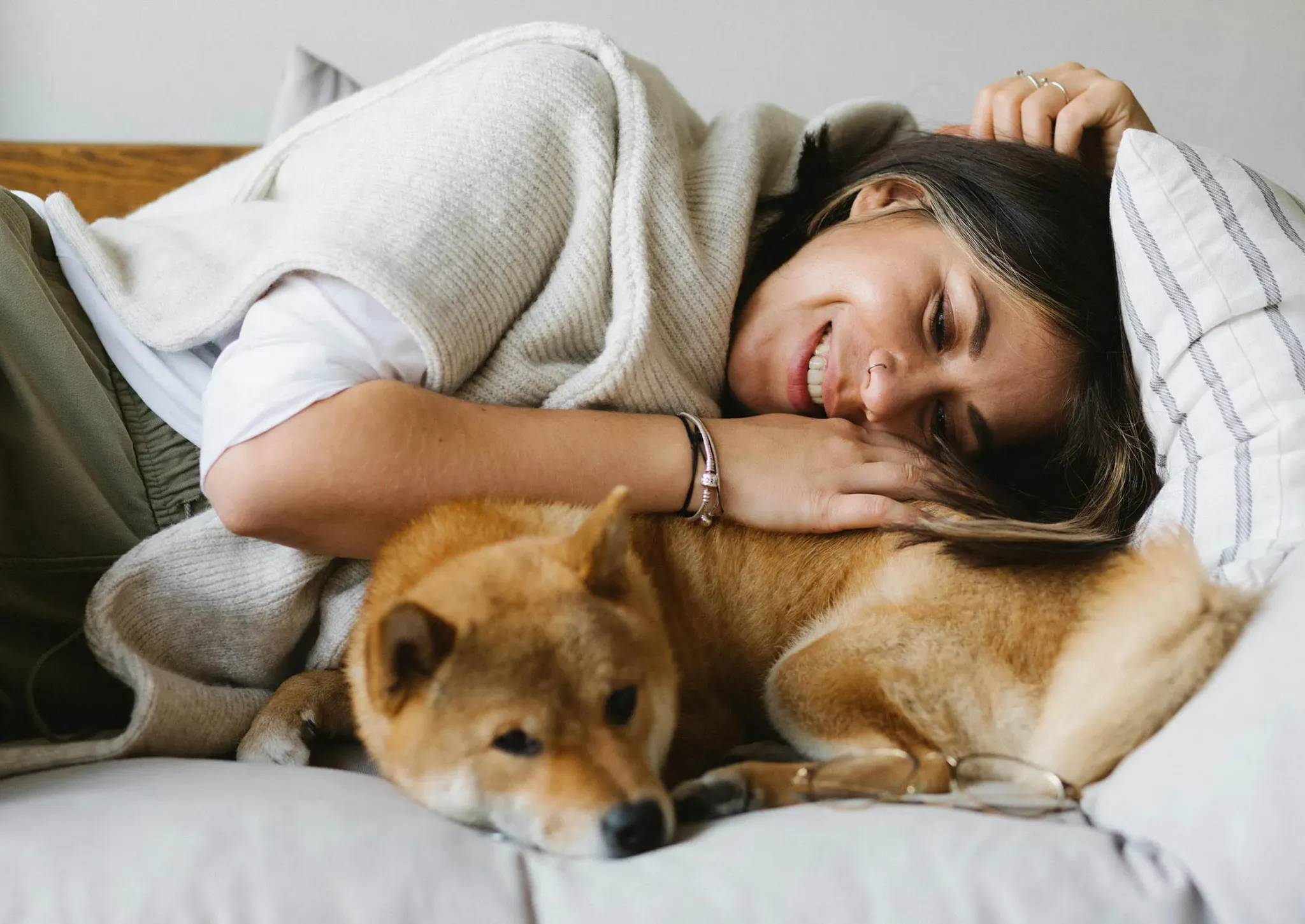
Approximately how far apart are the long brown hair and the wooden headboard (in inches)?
73.1

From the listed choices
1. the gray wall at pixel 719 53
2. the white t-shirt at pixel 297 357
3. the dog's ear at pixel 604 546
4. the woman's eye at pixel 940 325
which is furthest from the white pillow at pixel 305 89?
the dog's ear at pixel 604 546

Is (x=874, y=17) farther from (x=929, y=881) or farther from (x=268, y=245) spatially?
(x=929, y=881)

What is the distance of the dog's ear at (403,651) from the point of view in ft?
2.89

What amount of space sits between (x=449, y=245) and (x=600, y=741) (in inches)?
25.0

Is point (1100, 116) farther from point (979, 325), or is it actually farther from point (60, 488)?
point (60, 488)

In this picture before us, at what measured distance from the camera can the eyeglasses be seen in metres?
0.97

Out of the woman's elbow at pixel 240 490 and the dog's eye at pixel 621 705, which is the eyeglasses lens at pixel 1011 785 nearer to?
the dog's eye at pixel 621 705

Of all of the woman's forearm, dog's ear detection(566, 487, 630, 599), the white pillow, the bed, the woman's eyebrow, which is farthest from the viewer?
the white pillow

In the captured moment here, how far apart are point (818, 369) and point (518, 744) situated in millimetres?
749

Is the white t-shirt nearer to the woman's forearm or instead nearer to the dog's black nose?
the woman's forearm

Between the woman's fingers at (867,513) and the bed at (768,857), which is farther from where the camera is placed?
the woman's fingers at (867,513)

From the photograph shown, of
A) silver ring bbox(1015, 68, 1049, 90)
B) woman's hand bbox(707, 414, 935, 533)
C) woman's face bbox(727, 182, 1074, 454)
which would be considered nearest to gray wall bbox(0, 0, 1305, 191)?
silver ring bbox(1015, 68, 1049, 90)

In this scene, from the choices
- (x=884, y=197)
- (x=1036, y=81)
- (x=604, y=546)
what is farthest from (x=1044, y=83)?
(x=604, y=546)

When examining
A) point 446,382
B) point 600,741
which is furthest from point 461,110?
point 600,741
